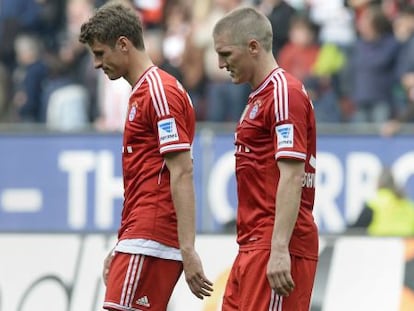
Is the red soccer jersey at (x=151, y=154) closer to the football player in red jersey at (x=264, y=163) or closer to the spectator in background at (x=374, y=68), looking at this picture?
the football player in red jersey at (x=264, y=163)

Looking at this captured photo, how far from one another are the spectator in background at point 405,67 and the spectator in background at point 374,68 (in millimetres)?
101

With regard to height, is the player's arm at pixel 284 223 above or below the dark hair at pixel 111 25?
below

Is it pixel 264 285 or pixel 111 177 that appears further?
pixel 111 177

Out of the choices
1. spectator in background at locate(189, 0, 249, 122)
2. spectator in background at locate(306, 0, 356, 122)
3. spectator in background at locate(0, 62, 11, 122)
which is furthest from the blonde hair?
spectator in background at locate(0, 62, 11, 122)

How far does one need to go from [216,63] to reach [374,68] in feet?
6.32

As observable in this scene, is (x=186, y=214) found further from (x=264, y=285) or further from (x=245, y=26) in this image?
(x=245, y=26)

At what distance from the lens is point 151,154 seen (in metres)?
6.96

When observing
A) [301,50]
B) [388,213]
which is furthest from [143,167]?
[301,50]

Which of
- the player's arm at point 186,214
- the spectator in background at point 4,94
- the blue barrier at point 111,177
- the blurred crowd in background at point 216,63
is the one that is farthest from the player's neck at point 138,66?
the spectator in background at point 4,94

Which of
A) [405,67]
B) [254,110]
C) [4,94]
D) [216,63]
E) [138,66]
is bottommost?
[254,110]

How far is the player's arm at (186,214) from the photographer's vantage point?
6.77 meters

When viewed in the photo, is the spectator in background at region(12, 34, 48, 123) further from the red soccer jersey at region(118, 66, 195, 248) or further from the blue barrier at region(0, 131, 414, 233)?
the red soccer jersey at region(118, 66, 195, 248)

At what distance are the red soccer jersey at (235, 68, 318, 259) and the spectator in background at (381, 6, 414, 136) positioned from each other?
312 inches

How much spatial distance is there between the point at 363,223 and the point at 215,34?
654cm
